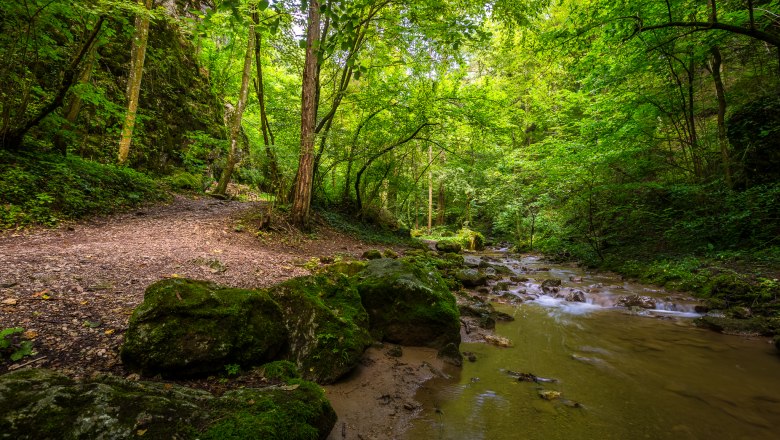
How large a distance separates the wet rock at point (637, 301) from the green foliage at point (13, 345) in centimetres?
905

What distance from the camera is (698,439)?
285 centimetres

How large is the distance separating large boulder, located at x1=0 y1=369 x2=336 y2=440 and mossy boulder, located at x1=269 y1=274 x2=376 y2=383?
A: 0.95 m

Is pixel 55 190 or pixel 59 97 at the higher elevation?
pixel 59 97

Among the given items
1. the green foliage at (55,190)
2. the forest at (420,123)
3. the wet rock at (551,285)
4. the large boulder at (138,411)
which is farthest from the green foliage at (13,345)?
the wet rock at (551,285)

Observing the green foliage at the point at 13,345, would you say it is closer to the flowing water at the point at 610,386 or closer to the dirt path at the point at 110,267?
the dirt path at the point at 110,267

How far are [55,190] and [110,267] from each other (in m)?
4.35

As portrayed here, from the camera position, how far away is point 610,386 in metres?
3.77

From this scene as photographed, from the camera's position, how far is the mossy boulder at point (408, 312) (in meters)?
4.44

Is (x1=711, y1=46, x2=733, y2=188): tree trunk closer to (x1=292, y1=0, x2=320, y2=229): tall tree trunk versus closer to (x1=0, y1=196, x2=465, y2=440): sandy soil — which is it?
(x1=0, y1=196, x2=465, y2=440): sandy soil

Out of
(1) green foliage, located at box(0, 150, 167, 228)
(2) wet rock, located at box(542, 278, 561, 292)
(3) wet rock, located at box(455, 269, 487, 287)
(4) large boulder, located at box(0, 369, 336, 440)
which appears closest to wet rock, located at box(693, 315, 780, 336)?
(2) wet rock, located at box(542, 278, 561, 292)

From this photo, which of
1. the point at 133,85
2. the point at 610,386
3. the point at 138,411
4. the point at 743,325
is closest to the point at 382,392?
the point at 138,411

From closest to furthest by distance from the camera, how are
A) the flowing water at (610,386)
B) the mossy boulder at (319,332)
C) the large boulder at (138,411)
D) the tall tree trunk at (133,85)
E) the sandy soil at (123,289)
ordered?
the large boulder at (138,411), the sandy soil at (123,289), the flowing water at (610,386), the mossy boulder at (319,332), the tall tree trunk at (133,85)

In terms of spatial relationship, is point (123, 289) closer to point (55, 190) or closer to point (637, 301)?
point (55, 190)

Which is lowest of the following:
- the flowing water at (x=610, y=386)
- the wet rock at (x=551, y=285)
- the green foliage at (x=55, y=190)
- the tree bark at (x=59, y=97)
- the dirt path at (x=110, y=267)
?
the flowing water at (x=610, y=386)
